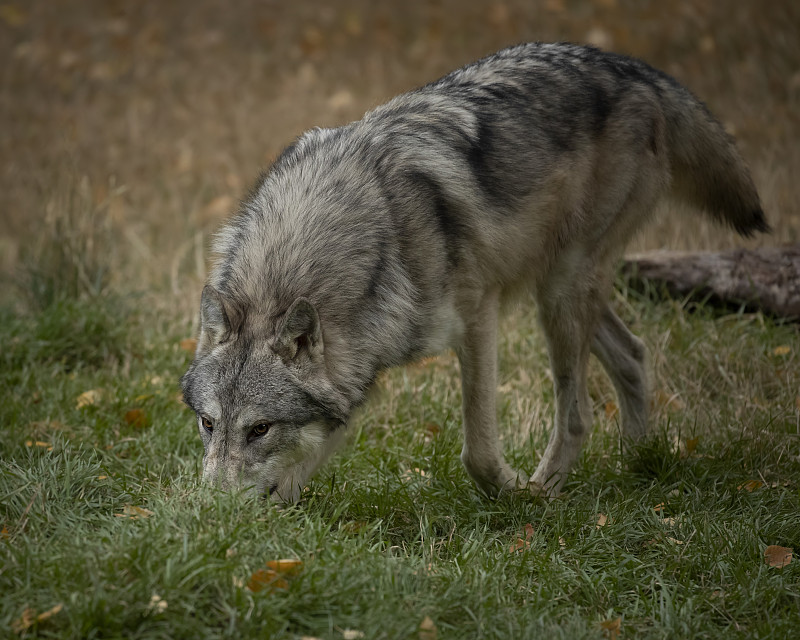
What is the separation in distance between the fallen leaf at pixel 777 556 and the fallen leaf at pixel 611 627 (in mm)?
828

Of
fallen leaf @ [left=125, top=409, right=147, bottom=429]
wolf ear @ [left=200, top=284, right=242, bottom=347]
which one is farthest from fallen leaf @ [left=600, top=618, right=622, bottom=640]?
fallen leaf @ [left=125, top=409, right=147, bottom=429]

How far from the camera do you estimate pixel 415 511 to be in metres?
4.21

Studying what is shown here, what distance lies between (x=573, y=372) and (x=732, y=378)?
124 centimetres

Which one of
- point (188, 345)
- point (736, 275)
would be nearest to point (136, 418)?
point (188, 345)

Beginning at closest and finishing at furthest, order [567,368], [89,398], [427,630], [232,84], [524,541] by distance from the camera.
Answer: [427,630], [524,541], [567,368], [89,398], [232,84]

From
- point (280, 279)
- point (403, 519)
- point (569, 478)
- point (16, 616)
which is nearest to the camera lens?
point (16, 616)

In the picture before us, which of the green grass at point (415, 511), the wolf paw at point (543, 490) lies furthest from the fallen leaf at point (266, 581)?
the wolf paw at point (543, 490)

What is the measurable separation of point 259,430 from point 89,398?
86.5 inches

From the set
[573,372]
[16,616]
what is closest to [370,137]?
[573,372]

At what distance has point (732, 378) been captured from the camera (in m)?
5.47

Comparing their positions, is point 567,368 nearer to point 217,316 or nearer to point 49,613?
point 217,316

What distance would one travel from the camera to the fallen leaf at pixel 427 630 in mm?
3061

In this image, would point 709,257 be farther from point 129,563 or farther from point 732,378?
point 129,563

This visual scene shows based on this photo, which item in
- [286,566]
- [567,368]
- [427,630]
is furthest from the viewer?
[567,368]
